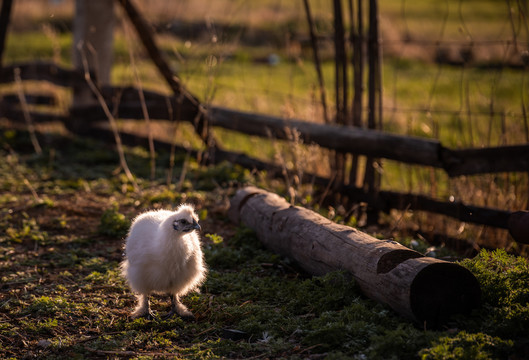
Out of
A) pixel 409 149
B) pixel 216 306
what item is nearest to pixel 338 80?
pixel 409 149

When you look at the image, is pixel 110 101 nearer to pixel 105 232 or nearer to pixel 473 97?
pixel 105 232

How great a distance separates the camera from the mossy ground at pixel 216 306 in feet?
13.3

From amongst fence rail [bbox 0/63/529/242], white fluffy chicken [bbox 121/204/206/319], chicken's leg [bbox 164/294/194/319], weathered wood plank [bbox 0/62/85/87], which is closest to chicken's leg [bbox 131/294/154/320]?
white fluffy chicken [bbox 121/204/206/319]

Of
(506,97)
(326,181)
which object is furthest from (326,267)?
(506,97)

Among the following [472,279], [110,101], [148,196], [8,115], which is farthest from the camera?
[8,115]

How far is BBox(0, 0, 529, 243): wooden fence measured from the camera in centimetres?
680

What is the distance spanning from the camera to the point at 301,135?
821cm

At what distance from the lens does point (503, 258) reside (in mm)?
4605

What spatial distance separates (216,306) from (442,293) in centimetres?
183

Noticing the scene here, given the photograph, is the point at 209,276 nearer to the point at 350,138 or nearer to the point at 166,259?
the point at 166,259

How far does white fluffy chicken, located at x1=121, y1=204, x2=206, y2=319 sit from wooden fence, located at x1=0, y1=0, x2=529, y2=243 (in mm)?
2487

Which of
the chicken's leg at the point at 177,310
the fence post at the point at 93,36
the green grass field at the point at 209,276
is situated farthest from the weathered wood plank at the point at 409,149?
the fence post at the point at 93,36

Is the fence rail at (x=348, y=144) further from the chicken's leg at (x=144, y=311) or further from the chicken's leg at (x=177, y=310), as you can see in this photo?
the chicken's leg at (x=144, y=311)

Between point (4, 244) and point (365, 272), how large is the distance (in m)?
3.75
